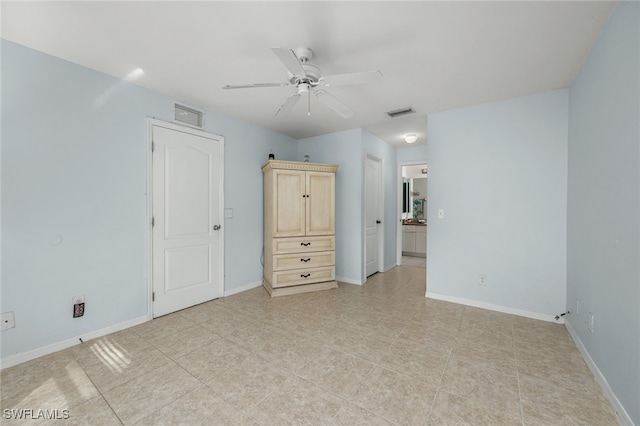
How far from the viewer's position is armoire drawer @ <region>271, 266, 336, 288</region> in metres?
3.48

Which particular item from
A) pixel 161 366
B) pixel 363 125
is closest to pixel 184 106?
pixel 363 125

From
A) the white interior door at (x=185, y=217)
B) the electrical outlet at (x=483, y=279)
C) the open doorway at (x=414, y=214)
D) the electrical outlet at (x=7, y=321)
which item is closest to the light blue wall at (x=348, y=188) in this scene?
the electrical outlet at (x=483, y=279)

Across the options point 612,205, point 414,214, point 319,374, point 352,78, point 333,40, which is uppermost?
point 333,40

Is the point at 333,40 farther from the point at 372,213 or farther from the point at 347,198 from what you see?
the point at 372,213

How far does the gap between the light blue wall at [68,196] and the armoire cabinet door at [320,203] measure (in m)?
1.92

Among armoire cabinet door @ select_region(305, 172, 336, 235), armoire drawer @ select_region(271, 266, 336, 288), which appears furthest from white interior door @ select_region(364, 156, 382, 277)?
armoire drawer @ select_region(271, 266, 336, 288)

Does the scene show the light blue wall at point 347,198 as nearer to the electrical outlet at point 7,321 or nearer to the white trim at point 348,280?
the white trim at point 348,280

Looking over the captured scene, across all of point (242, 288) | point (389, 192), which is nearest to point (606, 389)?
point (242, 288)

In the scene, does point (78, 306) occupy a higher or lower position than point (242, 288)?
higher

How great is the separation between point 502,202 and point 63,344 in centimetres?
448

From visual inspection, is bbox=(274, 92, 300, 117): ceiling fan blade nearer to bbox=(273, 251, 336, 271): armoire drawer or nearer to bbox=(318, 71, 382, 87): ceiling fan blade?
bbox=(318, 71, 382, 87): ceiling fan blade

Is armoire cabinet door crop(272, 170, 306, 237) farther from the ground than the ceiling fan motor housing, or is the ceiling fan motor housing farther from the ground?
the ceiling fan motor housing

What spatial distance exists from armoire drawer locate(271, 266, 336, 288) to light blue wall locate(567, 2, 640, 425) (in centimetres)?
264

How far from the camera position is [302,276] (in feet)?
11.9
